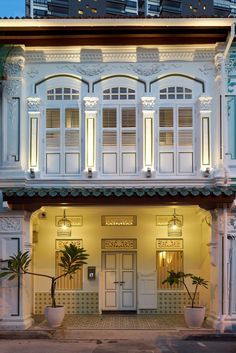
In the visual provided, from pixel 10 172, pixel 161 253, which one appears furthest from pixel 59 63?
pixel 161 253

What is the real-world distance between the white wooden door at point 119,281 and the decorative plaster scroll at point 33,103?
5042 mm

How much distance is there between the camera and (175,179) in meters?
16.4

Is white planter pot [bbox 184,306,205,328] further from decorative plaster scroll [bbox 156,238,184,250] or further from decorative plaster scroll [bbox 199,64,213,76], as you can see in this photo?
decorative plaster scroll [bbox 199,64,213,76]

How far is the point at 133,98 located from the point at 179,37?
6.99 feet

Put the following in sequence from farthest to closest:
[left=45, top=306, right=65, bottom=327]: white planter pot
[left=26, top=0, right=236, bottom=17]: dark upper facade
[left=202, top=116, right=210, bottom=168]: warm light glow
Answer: [left=26, top=0, right=236, bottom=17]: dark upper facade, [left=202, top=116, right=210, bottom=168]: warm light glow, [left=45, top=306, right=65, bottom=327]: white planter pot

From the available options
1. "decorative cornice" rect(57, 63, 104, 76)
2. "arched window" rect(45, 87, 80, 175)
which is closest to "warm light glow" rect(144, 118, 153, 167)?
"arched window" rect(45, 87, 80, 175)

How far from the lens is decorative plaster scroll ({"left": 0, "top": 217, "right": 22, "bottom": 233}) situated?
15609 mm

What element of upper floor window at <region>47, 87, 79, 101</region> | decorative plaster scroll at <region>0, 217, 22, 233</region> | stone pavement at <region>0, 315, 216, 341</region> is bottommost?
stone pavement at <region>0, 315, 216, 341</region>

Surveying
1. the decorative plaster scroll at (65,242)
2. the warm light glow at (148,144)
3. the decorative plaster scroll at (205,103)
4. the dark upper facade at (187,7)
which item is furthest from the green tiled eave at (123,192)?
the dark upper facade at (187,7)

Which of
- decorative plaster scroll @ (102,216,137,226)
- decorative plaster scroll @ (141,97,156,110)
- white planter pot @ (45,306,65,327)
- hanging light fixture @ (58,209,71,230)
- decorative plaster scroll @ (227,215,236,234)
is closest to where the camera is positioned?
white planter pot @ (45,306,65,327)

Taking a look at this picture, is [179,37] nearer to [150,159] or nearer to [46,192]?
[150,159]

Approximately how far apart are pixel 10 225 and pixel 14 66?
4489 mm

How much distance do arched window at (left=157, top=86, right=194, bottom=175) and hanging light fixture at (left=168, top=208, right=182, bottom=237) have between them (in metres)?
2.06

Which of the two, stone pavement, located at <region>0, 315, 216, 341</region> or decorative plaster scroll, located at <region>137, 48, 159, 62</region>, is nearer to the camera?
stone pavement, located at <region>0, 315, 216, 341</region>
